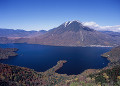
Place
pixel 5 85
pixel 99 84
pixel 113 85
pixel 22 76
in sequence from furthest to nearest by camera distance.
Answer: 1. pixel 22 76
2. pixel 5 85
3. pixel 99 84
4. pixel 113 85

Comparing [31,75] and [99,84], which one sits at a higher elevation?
[99,84]

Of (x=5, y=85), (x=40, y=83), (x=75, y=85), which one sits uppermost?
(x=75, y=85)

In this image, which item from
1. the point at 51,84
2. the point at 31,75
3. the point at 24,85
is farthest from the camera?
the point at 31,75

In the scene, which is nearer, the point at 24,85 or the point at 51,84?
the point at 24,85

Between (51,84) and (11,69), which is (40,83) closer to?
(51,84)

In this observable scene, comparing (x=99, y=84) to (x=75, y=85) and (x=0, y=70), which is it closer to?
(x=75, y=85)

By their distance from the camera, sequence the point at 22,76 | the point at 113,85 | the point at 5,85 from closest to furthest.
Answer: the point at 113,85, the point at 5,85, the point at 22,76

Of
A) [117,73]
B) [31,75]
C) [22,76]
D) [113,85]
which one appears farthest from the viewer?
[31,75]

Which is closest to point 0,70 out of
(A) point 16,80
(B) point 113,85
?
(A) point 16,80

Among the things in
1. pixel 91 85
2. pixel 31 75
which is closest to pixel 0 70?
pixel 31 75
